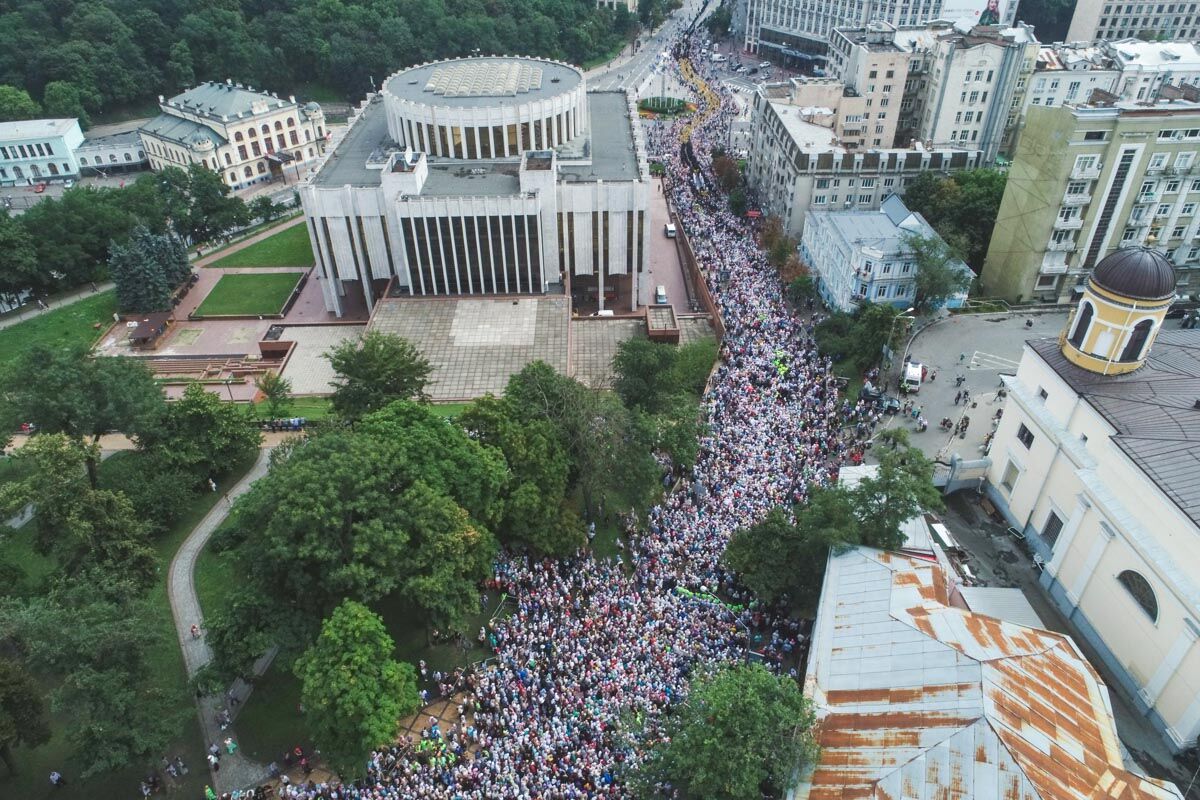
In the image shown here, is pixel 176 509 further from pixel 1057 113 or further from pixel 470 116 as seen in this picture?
pixel 1057 113

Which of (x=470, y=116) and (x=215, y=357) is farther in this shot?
(x=470, y=116)

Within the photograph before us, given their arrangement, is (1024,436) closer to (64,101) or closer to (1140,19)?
(1140,19)

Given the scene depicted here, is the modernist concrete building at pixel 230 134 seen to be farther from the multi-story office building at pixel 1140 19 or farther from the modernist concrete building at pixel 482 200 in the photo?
the multi-story office building at pixel 1140 19

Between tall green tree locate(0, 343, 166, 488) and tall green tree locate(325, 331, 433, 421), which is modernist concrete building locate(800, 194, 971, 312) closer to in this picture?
tall green tree locate(325, 331, 433, 421)

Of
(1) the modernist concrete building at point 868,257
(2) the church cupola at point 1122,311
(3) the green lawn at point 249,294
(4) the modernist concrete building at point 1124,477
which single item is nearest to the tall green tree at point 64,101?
(3) the green lawn at point 249,294

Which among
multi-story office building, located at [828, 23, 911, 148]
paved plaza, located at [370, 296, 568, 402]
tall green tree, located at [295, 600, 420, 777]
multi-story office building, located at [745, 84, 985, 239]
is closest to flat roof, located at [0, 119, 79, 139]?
paved plaza, located at [370, 296, 568, 402]

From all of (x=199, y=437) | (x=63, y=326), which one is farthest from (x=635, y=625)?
(x=63, y=326)

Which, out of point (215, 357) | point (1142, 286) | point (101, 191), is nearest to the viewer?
point (1142, 286)

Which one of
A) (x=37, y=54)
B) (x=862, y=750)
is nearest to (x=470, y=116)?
(x=862, y=750)
